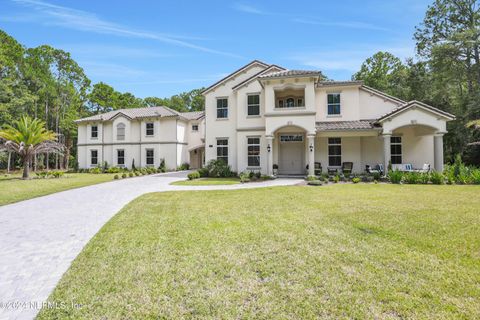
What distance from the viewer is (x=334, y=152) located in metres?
19.5

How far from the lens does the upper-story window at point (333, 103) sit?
19438 mm

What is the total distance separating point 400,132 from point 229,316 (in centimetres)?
2035

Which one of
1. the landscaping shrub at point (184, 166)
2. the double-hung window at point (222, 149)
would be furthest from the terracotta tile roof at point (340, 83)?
the landscaping shrub at point (184, 166)

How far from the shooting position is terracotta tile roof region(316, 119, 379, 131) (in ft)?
57.4

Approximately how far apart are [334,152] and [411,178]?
5.72 m

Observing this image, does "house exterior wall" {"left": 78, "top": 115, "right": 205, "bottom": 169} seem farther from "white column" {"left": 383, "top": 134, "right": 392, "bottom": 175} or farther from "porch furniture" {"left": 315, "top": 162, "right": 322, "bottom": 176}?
"white column" {"left": 383, "top": 134, "right": 392, "bottom": 175}

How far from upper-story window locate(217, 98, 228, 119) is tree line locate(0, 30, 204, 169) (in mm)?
25664

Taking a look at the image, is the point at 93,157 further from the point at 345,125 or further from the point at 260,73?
the point at 345,125

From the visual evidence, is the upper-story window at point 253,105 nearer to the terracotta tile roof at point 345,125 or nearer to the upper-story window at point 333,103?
the terracotta tile roof at point 345,125

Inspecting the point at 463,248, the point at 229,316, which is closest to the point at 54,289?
the point at 229,316

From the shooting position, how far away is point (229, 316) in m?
2.97

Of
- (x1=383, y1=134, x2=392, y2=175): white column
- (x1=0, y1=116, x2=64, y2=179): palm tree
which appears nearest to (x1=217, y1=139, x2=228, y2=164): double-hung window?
(x1=383, y1=134, x2=392, y2=175): white column

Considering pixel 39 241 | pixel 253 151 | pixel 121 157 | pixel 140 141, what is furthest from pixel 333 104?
pixel 121 157

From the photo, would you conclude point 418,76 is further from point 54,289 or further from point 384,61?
point 54,289
